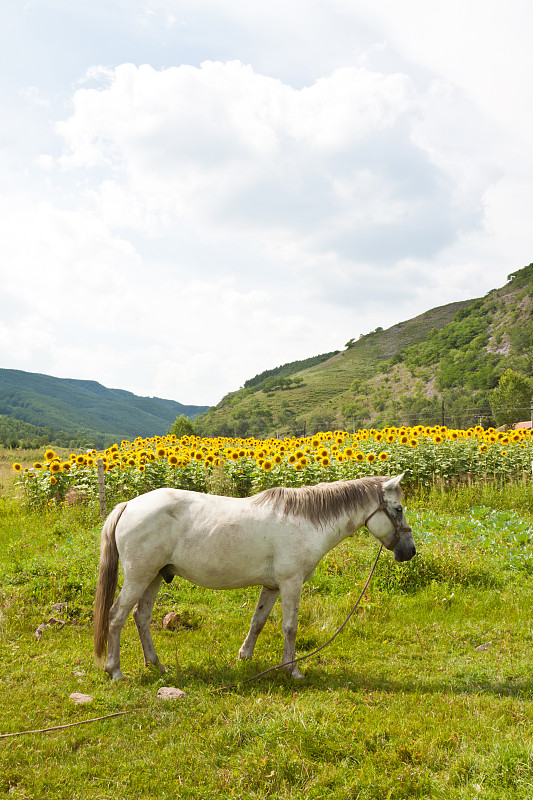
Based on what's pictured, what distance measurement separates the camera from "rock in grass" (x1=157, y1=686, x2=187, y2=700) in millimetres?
4301

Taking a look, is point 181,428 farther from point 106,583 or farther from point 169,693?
point 169,693

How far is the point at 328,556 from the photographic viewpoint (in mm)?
7926

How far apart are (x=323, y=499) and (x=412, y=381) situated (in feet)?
299

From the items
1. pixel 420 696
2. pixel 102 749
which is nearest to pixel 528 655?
pixel 420 696

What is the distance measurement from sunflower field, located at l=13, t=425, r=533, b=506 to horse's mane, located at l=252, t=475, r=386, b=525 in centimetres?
564

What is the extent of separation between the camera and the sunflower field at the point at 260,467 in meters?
11.4

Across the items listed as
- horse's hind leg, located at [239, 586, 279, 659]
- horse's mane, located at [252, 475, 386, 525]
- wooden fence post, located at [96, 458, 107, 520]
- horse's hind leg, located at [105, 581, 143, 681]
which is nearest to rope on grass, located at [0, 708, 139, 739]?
horse's hind leg, located at [105, 581, 143, 681]

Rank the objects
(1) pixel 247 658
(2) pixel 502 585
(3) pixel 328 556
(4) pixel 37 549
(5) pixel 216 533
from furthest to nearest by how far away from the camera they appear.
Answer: (4) pixel 37 549
(3) pixel 328 556
(2) pixel 502 585
(1) pixel 247 658
(5) pixel 216 533

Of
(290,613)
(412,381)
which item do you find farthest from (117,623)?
(412,381)

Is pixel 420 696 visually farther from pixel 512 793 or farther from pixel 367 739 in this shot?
pixel 512 793

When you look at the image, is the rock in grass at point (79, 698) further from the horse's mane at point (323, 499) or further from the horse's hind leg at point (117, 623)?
the horse's mane at point (323, 499)

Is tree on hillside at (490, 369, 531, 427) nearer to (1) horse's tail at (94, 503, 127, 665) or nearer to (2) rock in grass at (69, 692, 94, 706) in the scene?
(1) horse's tail at (94, 503, 127, 665)

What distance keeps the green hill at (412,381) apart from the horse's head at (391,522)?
40288mm

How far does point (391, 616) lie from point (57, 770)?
4339 millimetres
